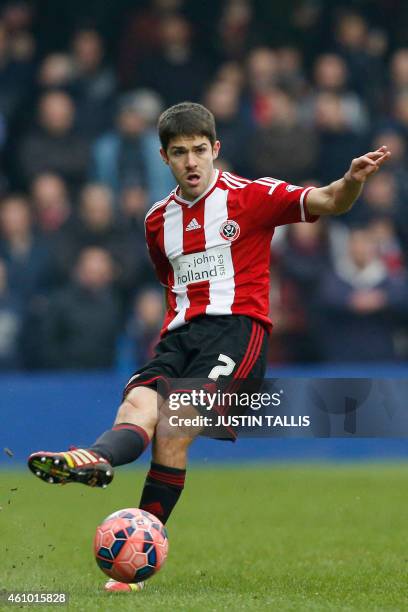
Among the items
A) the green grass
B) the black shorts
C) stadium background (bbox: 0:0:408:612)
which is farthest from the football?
stadium background (bbox: 0:0:408:612)

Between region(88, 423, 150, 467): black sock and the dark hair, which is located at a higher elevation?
the dark hair

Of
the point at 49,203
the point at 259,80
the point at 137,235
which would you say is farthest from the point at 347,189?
the point at 259,80

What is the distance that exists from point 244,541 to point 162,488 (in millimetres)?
1807

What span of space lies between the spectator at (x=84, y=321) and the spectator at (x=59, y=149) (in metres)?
1.30

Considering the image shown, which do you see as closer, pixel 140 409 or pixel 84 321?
pixel 140 409

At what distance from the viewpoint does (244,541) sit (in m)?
7.32

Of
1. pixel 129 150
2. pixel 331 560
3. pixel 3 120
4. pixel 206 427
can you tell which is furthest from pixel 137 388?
pixel 3 120

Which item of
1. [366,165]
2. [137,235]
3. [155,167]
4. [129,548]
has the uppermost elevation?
[155,167]

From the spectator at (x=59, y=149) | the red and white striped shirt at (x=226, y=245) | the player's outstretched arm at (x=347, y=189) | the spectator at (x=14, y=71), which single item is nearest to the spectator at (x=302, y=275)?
the spectator at (x=59, y=149)

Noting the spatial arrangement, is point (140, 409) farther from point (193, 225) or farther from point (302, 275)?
point (302, 275)

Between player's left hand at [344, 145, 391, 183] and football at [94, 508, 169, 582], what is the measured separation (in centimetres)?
168

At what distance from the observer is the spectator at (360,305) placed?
11633 mm

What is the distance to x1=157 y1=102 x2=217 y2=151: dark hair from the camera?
5.79m

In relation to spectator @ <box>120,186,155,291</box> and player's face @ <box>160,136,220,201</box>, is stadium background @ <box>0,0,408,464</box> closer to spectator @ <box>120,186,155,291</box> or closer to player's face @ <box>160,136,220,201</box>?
spectator @ <box>120,186,155,291</box>
